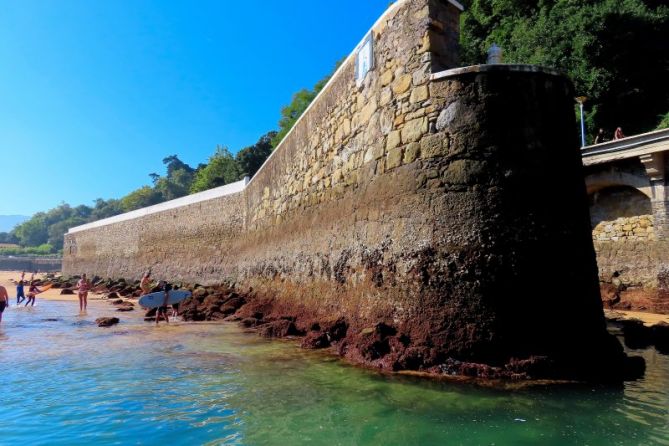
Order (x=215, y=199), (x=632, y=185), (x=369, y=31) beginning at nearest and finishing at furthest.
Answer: (x=369, y=31) → (x=632, y=185) → (x=215, y=199)

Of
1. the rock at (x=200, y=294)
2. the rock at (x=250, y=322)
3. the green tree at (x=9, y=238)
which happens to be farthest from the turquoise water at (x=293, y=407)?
the green tree at (x=9, y=238)

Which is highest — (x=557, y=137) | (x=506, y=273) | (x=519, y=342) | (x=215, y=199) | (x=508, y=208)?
(x=215, y=199)

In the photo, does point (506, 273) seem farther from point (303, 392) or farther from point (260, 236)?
point (260, 236)

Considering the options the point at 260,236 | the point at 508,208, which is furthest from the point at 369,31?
the point at 260,236

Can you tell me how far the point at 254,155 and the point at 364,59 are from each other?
135 ft

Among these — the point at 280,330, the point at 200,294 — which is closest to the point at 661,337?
the point at 280,330

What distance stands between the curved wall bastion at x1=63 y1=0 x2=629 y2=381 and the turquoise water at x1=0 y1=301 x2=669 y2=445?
0.56 metres

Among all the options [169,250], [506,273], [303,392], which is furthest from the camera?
[169,250]

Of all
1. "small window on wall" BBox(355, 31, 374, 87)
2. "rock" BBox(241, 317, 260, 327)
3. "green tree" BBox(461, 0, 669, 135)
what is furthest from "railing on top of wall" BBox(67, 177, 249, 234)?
"green tree" BBox(461, 0, 669, 135)

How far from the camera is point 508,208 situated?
5367 mm

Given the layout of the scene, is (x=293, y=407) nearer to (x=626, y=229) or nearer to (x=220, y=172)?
(x=626, y=229)

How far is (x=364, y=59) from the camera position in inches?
315

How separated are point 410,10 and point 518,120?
93.2 inches

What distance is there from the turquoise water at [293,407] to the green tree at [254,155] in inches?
1642
